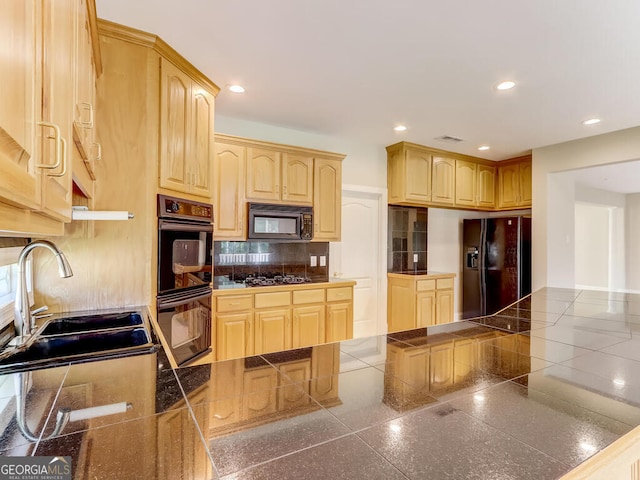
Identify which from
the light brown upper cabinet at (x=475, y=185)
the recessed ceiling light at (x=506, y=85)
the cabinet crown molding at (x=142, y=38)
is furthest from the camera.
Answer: the light brown upper cabinet at (x=475, y=185)

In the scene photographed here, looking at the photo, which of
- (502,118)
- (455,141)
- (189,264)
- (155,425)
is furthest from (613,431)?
(455,141)

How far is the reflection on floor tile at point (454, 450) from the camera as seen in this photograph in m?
0.59

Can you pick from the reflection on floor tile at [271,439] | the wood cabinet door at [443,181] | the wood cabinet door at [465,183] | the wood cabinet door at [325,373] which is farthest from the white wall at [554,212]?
the reflection on floor tile at [271,439]

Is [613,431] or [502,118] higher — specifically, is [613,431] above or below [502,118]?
below

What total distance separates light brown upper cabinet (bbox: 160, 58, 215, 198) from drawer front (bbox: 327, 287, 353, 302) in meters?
1.57

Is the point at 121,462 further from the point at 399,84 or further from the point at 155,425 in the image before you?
the point at 399,84

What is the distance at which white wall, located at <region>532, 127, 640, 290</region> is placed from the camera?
3891mm

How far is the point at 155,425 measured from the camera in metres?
0.71

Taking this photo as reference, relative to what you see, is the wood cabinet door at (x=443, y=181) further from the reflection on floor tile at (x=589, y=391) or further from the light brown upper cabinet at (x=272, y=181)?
the reflection on floor tile at (x=589, y=391)

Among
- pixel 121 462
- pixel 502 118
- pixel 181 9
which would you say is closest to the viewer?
pixel 121 462

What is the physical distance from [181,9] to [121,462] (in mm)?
2039

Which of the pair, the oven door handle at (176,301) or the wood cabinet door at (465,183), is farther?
the wood cabinet door at (465,183)

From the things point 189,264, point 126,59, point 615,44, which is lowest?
→ point 189,264

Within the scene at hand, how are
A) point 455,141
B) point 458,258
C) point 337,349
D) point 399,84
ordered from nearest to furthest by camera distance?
1. point 337,349
2. point 399,84
3. point 455,141
4. point 458,258
